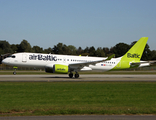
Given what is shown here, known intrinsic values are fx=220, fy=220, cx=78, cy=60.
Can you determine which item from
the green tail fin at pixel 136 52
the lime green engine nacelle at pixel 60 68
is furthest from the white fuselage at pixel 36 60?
the green tail fin at pixel 136 52

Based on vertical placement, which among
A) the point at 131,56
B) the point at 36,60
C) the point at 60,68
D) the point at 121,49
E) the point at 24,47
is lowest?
the point at 60,68

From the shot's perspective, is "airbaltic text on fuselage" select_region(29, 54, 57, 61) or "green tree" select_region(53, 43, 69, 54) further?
"green tree" select_region(53, 43, 69, 54)

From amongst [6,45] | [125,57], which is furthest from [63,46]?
[125,57]

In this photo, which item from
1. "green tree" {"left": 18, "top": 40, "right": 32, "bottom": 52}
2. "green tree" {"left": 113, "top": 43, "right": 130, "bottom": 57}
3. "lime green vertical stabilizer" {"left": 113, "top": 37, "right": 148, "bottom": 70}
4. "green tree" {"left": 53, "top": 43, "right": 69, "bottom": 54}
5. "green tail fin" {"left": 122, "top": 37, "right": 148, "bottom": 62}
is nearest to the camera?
"lime green vertical stabilizer" {"left": 113, "top": 37, "right": 148, "bottom": 70}

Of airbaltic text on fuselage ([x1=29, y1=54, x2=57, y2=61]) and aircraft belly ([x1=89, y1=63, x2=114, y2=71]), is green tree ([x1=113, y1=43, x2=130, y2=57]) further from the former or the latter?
airbaltic text on fuselage ([x1=29, y1=54, x2=57, y2=61])

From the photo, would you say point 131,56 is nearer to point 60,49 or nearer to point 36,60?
point 36,60

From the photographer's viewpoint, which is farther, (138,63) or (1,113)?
(138,63)

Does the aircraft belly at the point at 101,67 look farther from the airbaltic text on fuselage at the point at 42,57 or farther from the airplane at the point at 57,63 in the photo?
the airbaltic text on fuselage at the point at 42,57

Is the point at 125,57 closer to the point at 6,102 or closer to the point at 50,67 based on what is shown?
the point at 50,67

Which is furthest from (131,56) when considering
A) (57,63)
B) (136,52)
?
(57,63)

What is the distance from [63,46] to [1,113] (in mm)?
124326

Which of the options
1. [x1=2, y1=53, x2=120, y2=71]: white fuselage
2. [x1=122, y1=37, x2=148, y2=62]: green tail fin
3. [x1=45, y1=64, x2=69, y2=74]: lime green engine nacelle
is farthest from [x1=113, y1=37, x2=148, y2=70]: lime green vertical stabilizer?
[x1=45, y1=64, x2=69, y2=74]: lime green engine nacelle

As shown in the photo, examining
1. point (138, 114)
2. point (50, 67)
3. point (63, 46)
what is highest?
point (63, 46)

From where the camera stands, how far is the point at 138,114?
35.4 feet
